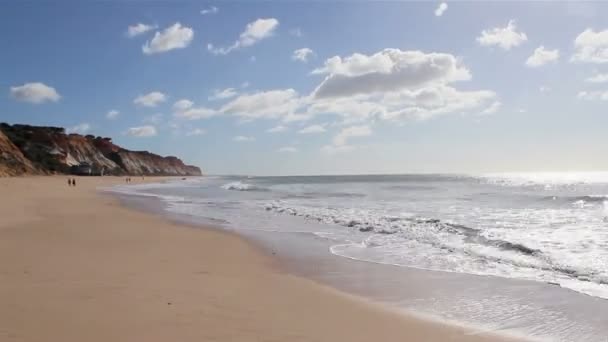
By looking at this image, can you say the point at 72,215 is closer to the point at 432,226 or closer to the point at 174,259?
the point at 174,259

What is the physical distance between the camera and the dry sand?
4.21 m

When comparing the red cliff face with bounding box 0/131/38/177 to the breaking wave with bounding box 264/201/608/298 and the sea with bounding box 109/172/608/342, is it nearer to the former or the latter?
the sea with bounding box 109/172/608/342

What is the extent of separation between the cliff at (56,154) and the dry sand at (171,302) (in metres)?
51.3

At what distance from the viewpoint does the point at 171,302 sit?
512 cm

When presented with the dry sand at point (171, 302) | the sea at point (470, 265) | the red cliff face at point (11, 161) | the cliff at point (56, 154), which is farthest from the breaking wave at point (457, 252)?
the red cliff face at point (11, 161)

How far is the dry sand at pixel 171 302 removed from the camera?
13.8 feet

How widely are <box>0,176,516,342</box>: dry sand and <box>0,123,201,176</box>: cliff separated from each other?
168 ft

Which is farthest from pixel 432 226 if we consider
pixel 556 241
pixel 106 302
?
pixel 106 302

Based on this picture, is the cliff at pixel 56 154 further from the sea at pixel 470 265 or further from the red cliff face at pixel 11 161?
the sea at pixel 470 265

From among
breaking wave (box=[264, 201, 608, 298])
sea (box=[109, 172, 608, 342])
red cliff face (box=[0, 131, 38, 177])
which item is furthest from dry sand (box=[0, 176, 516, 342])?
Result: red cliff face (box=[0, 131, 38, 177])

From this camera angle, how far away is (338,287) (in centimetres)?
664

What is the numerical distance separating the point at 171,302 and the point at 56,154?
7957cm

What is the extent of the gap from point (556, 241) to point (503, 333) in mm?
7409

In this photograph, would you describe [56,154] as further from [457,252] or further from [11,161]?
[457,252]
